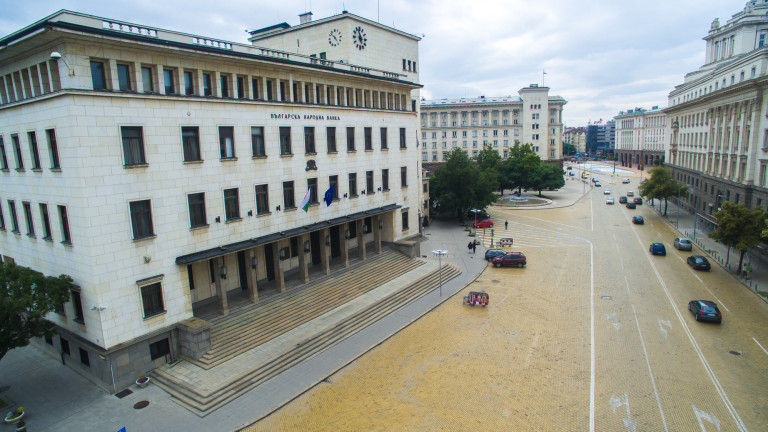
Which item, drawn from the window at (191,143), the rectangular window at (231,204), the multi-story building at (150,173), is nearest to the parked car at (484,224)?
the multi-story building at (150,173)

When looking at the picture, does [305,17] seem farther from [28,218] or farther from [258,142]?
[28,218]

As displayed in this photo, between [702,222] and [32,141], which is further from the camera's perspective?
[702,222]

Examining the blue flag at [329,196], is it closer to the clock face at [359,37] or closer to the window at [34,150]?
the window at [34,150]

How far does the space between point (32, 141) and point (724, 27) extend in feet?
322

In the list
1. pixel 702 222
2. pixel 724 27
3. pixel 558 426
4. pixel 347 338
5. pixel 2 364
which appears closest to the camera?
pixel 558 426

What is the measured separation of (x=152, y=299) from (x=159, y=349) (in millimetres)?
2855

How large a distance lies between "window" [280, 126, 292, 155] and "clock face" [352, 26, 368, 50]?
17.6 m

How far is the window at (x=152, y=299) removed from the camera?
23.1 m

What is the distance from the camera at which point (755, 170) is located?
47.5 metres

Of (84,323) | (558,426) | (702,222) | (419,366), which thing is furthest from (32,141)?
(702,222)

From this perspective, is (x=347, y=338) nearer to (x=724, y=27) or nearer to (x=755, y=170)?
(x=755, y=170)

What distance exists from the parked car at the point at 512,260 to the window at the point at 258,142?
25595 mm

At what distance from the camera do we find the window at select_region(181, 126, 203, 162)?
2477 cm

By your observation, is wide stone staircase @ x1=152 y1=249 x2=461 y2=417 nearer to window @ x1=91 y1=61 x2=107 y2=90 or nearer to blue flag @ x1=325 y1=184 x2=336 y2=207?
blue flag @ x1=325 y1=184 x2=336 y2=207
